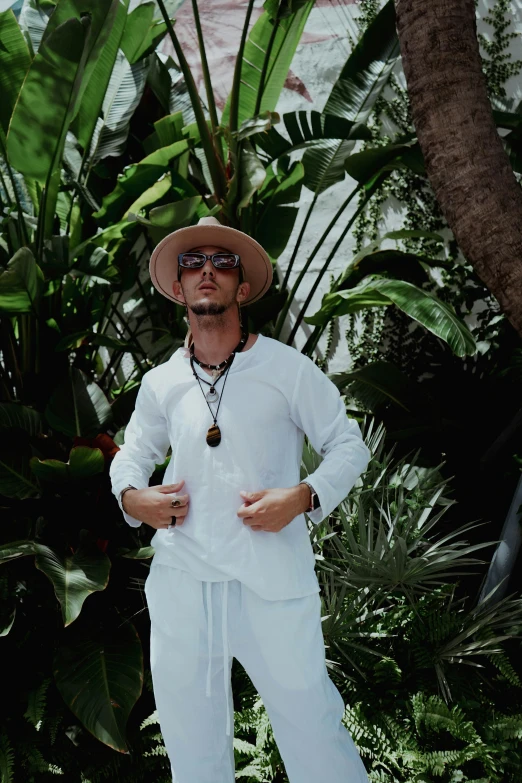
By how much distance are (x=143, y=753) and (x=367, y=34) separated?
3769 millimetres

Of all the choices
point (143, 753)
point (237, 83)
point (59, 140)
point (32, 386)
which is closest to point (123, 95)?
point (237, 83)

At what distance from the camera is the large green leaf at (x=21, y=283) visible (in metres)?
3.23

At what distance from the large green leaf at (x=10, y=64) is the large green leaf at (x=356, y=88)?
60.8 inches

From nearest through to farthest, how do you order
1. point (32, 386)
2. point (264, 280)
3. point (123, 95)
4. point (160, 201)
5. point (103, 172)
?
point (264, 280) < point (32, 386) < point (160, 201) < point (123, 95) < point (103, 172)

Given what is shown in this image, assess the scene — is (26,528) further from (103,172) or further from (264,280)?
(103,172)

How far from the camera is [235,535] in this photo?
1992 mm

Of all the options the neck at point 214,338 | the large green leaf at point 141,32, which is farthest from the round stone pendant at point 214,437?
the large green leaf at point 141,32

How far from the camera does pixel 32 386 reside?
4.04 meters

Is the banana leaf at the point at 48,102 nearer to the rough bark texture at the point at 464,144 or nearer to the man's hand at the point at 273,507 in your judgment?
the rough bark texture at the point at 464,144

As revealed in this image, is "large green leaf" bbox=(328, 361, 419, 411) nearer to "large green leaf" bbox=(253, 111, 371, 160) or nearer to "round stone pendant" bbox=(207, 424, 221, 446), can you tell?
"large green leaf" bbox=(253, 111, 371, 160)

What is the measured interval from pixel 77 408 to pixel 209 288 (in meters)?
1.75

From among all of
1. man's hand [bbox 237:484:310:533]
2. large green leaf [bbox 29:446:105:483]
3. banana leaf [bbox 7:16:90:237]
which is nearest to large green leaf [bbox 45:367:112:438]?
large green leaf [bbox 29:446:105:483]

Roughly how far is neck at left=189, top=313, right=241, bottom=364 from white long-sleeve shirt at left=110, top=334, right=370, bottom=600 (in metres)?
0.05

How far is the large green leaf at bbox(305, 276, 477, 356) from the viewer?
352 cm
